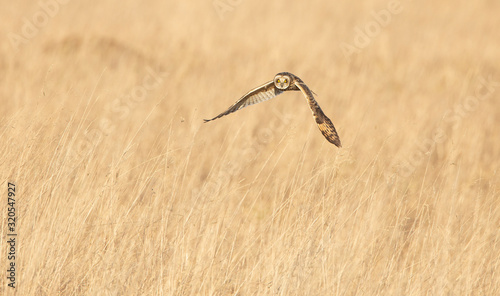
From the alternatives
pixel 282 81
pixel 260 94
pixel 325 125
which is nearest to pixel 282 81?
pixel 282 81

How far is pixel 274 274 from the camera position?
3.98 meters

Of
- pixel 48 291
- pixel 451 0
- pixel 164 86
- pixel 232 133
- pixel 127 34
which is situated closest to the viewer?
pixel 48 291

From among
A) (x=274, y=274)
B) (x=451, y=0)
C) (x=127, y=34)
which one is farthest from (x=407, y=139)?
(x=451, y=0)

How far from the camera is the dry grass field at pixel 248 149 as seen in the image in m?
4.05

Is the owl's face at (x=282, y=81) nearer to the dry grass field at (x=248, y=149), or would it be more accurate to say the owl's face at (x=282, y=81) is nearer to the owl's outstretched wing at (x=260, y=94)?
the owl's outstretched wing at (x=260, y=94)

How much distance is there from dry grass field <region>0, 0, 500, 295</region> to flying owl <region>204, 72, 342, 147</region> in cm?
62

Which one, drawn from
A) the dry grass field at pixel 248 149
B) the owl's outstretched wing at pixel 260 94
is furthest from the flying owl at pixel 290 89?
the dry grass field at pixel 248 149

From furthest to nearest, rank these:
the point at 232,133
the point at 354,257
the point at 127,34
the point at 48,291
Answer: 1. the point at 127,34
2. the point at 232,133
3. the point at 354,257
4. the point at 48,291

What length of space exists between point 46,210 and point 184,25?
27.3 feet

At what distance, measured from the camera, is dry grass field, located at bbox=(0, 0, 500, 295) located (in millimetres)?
4047

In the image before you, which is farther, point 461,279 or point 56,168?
point 461,279

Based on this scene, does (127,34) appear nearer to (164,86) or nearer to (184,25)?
(184,25)

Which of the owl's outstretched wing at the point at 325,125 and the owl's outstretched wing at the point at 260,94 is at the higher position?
the owl's outstretched wing at the point at 260,94

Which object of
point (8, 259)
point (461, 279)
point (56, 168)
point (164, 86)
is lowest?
point (461, 279)
